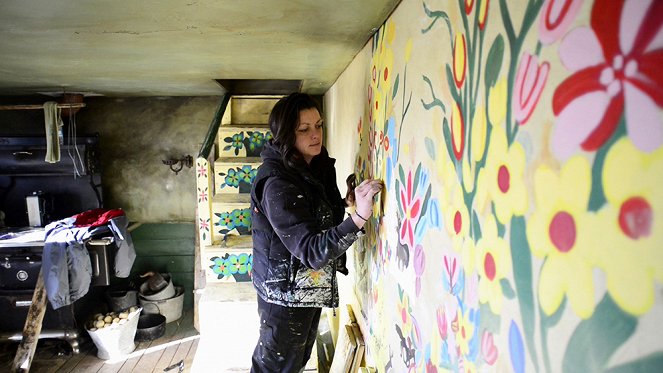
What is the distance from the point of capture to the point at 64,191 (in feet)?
13.3

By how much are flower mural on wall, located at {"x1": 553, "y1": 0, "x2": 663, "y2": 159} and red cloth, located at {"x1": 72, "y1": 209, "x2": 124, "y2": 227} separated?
12.4 ft

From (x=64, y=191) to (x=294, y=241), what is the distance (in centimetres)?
352

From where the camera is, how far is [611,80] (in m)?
0.40

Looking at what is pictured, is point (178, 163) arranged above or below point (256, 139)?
below

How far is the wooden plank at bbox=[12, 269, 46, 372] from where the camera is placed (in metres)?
3.16

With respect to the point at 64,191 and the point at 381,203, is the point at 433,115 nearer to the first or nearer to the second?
the point at 381,203

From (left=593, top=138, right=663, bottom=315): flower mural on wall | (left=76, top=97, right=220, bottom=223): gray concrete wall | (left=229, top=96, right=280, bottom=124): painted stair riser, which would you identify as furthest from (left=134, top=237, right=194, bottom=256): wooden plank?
(left=593, top=138, right=663, bottom=315): flower mural on wall

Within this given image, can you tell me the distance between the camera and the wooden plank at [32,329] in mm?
3164

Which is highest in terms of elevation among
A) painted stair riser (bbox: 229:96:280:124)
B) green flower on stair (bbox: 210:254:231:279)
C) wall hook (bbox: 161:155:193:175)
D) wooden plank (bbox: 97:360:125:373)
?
painted stair riser (bbox: 229:96:280:124)

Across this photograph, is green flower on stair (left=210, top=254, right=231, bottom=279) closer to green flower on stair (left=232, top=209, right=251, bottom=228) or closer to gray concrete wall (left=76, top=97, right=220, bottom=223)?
green flower on stair (left=232, top=209, right=251, bottom=228)

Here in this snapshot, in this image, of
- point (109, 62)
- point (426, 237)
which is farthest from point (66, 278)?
point (426, 237)

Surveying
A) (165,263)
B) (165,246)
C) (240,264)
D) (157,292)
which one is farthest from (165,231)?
(240,264)

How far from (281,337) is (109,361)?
2327 millimetres

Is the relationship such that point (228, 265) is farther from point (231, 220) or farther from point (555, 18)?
point (555, 18)
